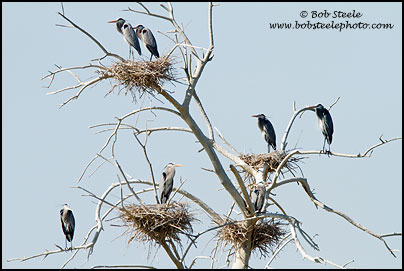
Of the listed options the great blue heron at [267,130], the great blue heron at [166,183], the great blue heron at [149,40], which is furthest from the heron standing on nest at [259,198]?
the great blue heron at [267,130]

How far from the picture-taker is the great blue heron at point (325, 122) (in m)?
11.1

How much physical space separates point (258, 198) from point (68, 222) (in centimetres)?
273

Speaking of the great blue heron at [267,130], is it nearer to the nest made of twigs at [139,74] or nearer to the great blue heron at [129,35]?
the great blue heron at [129,35]

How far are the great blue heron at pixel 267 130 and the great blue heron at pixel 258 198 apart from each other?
2943 millimetres

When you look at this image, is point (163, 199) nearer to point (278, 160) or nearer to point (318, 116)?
point (278, 160)

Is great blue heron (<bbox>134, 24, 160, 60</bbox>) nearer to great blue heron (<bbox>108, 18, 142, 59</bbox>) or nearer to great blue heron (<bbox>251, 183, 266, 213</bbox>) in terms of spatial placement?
great blue heron (<bbox>108, 18, 142, 59</bbox>)

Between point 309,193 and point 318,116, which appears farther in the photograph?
point 318,116

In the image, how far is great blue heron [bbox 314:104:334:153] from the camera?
11102 mm

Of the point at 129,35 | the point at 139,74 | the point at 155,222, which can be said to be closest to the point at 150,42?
the point at 129,35

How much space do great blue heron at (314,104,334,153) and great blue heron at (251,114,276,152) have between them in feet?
4.86

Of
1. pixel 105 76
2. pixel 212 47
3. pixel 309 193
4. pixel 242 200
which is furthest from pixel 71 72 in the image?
pixel 309 193

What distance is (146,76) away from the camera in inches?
353

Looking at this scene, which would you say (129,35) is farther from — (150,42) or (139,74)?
(139,74)

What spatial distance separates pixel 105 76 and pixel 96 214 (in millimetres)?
1596
